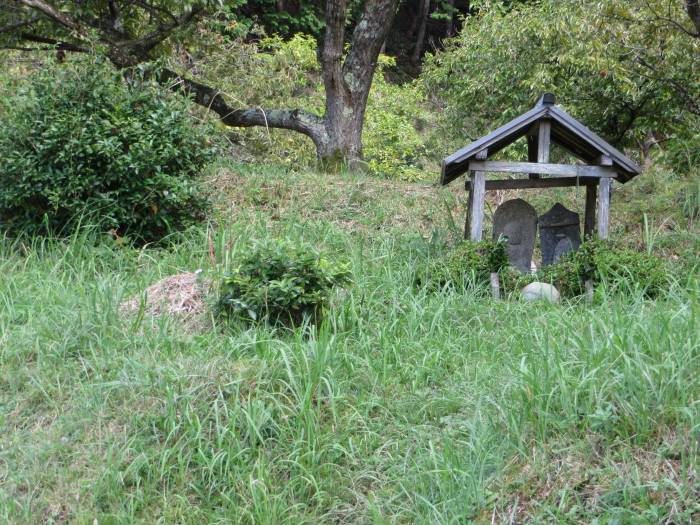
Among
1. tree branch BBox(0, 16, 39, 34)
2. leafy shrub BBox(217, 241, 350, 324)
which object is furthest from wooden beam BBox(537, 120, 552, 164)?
tree branch BBox(0, 16, 39, 34)

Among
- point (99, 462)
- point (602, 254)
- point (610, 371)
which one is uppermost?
point (602, 254)

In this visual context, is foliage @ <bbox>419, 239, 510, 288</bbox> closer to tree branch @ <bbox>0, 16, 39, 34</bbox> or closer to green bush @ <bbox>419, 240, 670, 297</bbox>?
green bush @ <bbox>419, 240, 670, 297</bbox>

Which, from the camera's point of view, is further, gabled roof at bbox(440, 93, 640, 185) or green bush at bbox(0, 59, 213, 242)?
green bush at bbox(0, 59, 213, 242)

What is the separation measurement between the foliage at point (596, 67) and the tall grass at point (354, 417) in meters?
3.99

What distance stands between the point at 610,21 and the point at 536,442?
6248mm

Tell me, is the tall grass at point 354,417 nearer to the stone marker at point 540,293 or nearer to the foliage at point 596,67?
the stone marker at point 540,293

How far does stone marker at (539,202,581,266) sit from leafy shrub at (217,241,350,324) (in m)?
2.64

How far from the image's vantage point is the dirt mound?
545cm

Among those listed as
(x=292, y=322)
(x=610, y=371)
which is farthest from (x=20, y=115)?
(x=610, y=371)

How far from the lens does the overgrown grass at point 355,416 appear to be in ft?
11.9

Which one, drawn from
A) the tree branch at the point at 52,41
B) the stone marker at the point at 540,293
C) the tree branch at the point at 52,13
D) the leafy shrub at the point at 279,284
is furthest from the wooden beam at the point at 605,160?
the tree branch at the point at 52,41

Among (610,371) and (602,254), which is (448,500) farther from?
(602,254)

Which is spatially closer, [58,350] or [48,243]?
[58,350]

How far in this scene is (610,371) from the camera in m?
3.99
